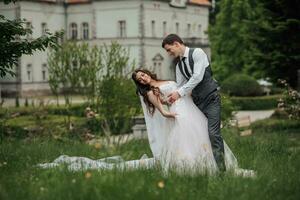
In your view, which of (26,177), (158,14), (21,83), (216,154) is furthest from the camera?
(158,14)

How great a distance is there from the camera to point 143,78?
825 cm

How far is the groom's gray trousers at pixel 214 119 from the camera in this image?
7.93 metres

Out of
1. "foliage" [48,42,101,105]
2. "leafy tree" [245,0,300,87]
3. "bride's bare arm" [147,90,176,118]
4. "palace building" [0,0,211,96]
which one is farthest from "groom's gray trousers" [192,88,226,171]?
"palace building" [0,0,211,96]

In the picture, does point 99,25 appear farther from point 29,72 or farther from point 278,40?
point 278,40

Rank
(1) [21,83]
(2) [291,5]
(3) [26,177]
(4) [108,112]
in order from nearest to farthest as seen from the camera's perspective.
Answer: (3) [26,177] → (4) [108,112] → (2) [291,5] → (1) [21,83]

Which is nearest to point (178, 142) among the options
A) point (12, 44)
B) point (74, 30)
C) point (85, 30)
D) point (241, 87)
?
point (12, 44)

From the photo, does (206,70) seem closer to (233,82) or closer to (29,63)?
(233,82)

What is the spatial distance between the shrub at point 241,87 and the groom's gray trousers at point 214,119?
2613cm

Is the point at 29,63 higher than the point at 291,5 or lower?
lower

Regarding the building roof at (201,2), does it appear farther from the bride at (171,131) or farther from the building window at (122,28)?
the bride at (171,131)

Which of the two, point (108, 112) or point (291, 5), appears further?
point (291, 5)

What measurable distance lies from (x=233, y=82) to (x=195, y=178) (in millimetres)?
28162

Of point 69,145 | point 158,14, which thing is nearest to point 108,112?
point 69,145

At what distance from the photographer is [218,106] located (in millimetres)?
8156
